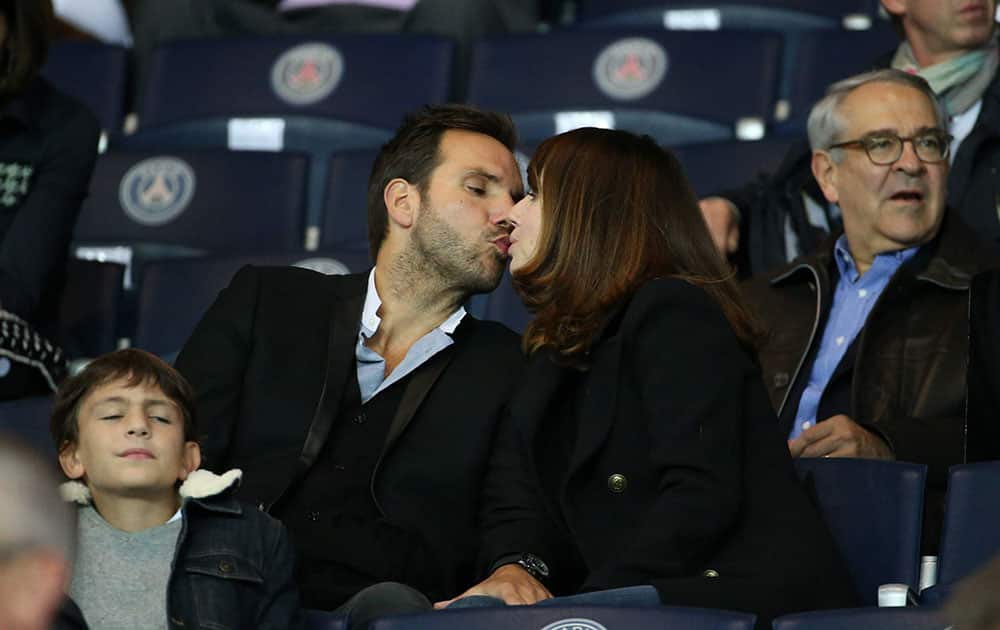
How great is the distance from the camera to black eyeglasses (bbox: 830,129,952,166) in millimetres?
3389

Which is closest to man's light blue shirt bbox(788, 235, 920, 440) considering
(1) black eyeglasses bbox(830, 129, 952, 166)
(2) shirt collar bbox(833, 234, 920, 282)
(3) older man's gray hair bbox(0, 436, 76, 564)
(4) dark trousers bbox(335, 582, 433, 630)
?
(2) shirt collar bbox(833, 234, 920, 282)

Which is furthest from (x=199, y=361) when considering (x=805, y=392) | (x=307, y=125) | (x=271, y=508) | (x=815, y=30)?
(x=815, y=30)

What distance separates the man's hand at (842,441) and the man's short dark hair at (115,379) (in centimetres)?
95

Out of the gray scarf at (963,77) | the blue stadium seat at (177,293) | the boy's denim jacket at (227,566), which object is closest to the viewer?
the boy's denim jacket at (227,566)

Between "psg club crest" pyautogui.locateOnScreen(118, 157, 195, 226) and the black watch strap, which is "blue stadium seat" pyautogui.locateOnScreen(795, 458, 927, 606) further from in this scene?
"psg club crest" pyautogui.locateOnScreen(118, 157, 195, 226)

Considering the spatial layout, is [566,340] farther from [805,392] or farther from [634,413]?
[805,392]

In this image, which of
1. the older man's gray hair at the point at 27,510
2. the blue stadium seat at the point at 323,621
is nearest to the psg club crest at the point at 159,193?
the blue stadium seat at the point at 323,621

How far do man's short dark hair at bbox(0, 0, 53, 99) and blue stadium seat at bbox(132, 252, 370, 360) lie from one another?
Answer: 0.49 meters

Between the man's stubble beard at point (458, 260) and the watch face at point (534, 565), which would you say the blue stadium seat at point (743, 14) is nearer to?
the man's stubble beard at point (458, 260)

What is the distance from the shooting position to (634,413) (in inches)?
98.7

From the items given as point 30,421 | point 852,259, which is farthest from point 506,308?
point 30,421

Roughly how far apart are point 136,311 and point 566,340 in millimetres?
1794

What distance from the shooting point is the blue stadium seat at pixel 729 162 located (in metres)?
4.11

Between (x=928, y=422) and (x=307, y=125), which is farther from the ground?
(x=307, y=125)
